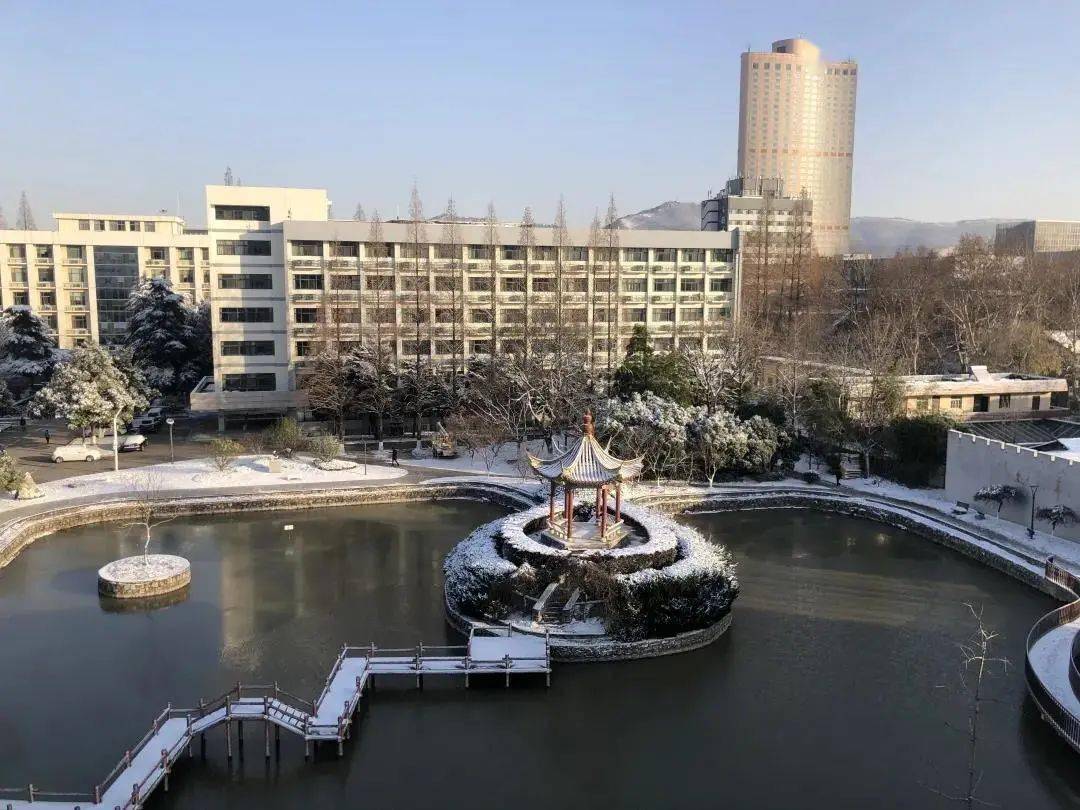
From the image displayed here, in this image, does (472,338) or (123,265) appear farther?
(123,265)

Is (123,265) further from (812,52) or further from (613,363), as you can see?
(812,52)

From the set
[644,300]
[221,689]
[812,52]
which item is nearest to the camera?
[221,689]

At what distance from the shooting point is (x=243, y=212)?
130ft

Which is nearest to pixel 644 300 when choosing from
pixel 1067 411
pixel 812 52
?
pixel 1067 411

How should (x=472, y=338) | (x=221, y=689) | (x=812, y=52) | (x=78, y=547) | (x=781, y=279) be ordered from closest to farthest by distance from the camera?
(x=221, y=689) → (x=78, y=547) → (x=472, y=338) → (x=781, y=279) → (x=812, y=52)

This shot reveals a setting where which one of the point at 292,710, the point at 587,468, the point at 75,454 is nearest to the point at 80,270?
the point at 75,454

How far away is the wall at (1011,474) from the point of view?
2211 cm

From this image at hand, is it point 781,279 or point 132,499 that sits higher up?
point 781,279

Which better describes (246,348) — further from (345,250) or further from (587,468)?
(587,468)

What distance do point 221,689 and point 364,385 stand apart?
2227 cm

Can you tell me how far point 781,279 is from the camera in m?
48.2

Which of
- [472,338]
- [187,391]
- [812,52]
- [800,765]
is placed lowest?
[800,765]

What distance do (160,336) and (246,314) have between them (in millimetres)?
7302

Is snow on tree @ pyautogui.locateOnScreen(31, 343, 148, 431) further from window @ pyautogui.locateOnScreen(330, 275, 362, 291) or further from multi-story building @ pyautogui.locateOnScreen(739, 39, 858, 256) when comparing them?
multi-story building @ pyautogui.locateOnScreen(739, 39, 858, 256)
